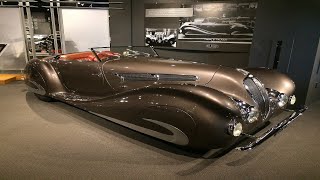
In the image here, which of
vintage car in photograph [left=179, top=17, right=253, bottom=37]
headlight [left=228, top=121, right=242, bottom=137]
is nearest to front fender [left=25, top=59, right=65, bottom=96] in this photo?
headlight [left=228, top=121, right=242, bottom=137]

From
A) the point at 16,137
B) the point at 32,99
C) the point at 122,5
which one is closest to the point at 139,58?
the point at 16,137

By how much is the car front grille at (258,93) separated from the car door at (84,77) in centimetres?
175

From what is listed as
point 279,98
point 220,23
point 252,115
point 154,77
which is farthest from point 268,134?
point 220,23

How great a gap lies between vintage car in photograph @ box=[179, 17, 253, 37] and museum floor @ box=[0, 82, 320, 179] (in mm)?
2447

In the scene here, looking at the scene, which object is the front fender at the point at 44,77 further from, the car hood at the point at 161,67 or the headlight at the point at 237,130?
the headlight at the point at 237,130

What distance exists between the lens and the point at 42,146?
2570 millimetres

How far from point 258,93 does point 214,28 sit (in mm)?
2920

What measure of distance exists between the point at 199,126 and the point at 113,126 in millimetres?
1475

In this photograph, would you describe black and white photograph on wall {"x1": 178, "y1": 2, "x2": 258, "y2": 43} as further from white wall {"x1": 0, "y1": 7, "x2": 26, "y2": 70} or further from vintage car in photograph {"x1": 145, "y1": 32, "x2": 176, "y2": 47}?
white wall {"x1": 0, "y1": 7, "x2": 26, "y2": 70}

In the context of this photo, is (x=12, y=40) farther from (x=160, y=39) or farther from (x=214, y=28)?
(x=214, y=28)

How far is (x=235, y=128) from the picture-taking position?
6.46 feet

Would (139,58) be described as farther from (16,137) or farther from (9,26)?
(9,26)

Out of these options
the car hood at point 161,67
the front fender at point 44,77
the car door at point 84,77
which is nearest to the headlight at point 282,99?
the car hood at point 161,67

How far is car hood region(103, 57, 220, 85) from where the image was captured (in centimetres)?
271
